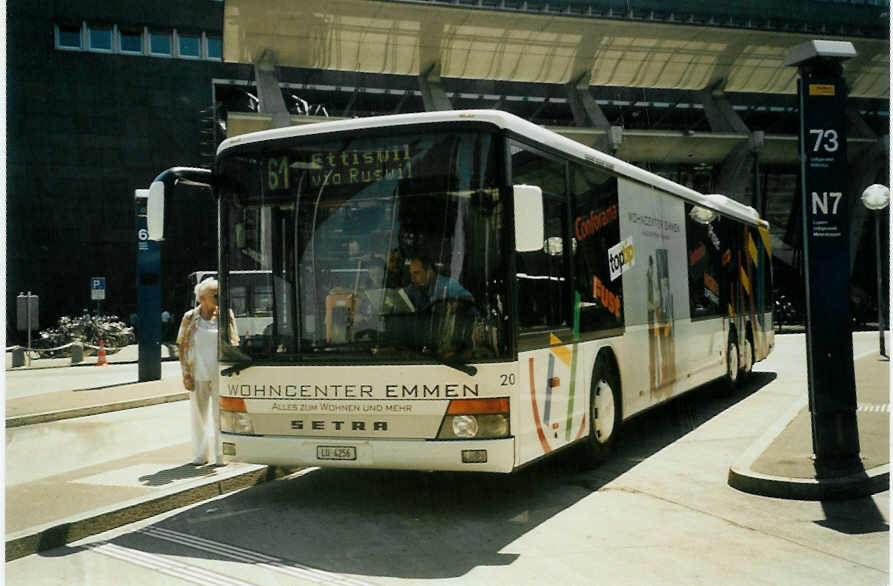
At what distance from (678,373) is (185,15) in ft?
114

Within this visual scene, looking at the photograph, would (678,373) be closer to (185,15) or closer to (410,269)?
(410,269)

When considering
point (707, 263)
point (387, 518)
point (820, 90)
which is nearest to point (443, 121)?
point (387, 518)

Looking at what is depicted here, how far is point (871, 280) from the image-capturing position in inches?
1130

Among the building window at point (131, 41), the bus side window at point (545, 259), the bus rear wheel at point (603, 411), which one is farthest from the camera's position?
the building window at point (131, 41)

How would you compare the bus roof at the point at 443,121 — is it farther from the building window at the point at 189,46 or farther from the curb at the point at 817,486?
the building window at the point at 189,46

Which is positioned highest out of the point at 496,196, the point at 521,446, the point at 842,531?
the point at 496,196

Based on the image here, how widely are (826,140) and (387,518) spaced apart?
4.35m

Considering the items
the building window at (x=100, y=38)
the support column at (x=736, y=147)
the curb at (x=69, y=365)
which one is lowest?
the curb at (x=69, y=365)

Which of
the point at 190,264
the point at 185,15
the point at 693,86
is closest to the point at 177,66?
the point at 185,15

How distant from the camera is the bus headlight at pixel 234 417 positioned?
705 centimetres

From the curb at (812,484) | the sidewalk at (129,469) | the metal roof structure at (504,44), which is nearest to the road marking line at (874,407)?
the sidewalk at (129,469)

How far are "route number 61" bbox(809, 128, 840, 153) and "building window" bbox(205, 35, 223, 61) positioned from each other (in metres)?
37.8

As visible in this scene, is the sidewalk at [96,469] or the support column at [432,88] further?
the support column at [432,88]

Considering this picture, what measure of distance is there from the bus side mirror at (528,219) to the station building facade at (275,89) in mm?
29617
